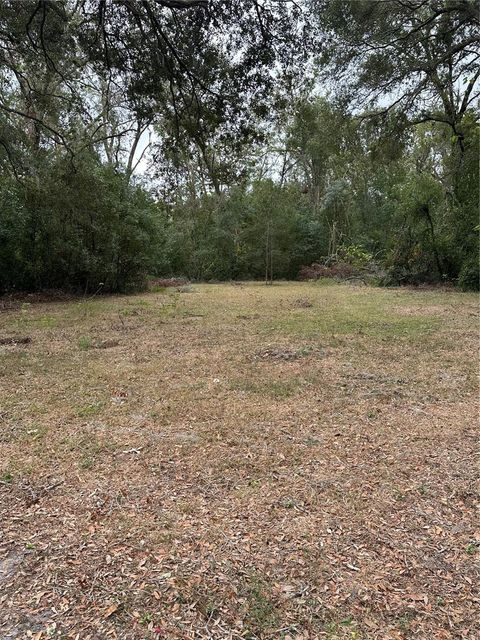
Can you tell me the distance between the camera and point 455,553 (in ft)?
5.13

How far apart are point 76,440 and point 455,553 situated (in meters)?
1.97

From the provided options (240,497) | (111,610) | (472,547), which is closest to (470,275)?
(472,547)

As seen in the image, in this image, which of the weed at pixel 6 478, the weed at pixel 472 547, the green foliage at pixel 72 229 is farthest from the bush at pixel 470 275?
the weed at pixel 6 478

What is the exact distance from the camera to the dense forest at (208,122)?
5.49m

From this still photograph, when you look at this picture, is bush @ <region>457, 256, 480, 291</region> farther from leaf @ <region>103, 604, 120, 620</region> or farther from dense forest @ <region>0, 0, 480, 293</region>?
leaf @ <region>103, 604, 120, 620</region>

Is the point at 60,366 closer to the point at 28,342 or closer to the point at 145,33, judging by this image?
the point at 28,342

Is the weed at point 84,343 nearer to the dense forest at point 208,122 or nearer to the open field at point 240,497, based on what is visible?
the open field at point 240,497

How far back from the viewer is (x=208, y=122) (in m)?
5.91

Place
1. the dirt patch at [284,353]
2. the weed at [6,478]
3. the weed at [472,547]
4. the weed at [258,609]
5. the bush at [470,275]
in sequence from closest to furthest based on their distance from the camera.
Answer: the weed at [258,609]
the weed at [472,547]
the weed at [6,478]
the dirt patch at [284,353]
the bush at [470,275]

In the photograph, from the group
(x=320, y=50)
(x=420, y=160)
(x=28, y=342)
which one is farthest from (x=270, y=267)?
(x=28, y=342)

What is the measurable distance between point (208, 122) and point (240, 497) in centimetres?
533

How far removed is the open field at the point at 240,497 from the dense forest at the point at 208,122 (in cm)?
375

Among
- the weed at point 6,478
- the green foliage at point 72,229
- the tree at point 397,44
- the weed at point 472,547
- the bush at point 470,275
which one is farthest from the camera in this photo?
the bush at point 470,275

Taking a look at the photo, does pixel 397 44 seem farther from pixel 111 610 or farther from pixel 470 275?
pixel 111 610
